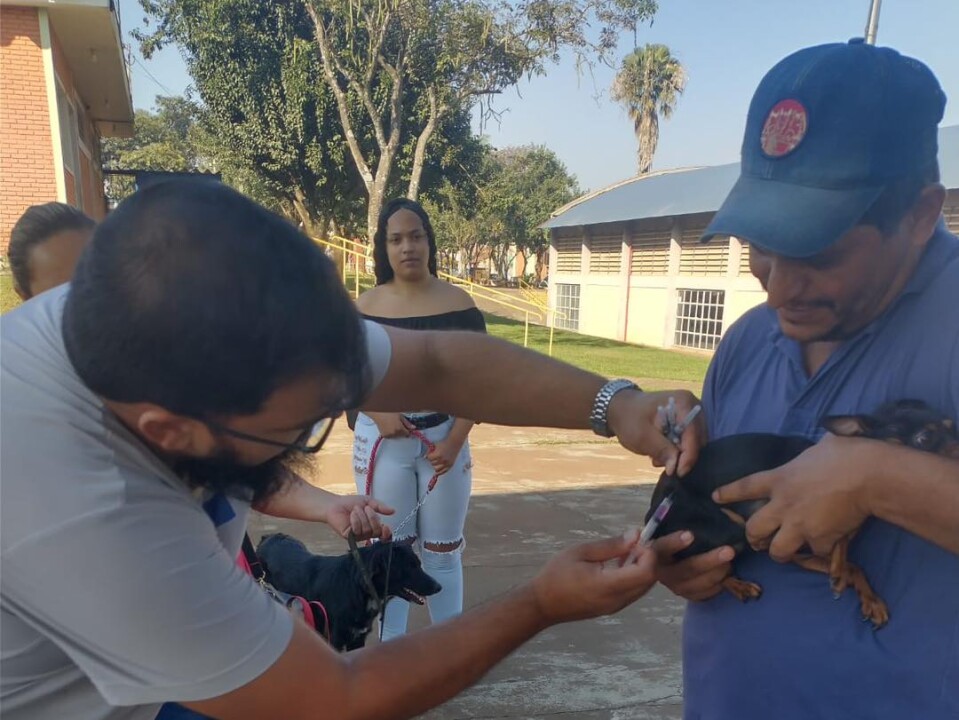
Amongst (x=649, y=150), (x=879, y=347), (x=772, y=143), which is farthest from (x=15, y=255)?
(x=649, y=150)

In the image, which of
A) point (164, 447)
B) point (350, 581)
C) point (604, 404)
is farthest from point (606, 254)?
point (164, 447)

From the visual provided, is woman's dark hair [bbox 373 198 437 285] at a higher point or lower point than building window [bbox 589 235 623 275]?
higher

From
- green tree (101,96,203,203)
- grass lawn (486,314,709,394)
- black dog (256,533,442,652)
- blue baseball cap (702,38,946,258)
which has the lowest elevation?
grass lawn (486,314,709,394)

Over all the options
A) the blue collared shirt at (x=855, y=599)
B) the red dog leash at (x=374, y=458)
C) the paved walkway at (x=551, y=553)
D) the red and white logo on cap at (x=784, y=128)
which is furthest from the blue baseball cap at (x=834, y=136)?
the red dog leash at (x=374, y=458)

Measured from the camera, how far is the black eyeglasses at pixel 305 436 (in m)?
1.14

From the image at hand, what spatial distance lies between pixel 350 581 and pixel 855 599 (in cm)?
232

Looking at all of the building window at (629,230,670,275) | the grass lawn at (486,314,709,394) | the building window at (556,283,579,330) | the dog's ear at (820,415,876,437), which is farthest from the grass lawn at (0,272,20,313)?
the building window at (556,283,579,330)

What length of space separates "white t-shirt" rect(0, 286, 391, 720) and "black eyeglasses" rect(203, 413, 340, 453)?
0.13 meters

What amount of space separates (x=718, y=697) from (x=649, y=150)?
3656cm

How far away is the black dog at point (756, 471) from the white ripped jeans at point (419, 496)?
80.6 inches

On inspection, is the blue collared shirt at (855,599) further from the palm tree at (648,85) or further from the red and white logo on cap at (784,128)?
the palm tree at (648,85)

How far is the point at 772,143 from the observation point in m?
1.31

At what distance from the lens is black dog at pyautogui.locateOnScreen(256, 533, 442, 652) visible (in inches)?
125

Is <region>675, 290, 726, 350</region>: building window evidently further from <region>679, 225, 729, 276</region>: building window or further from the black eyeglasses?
the black eyeglasses
